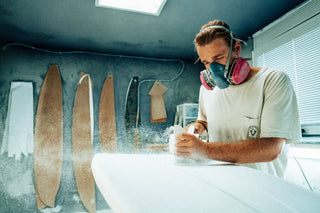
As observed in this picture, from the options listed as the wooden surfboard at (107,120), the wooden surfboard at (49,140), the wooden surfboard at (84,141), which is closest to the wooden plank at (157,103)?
the wooden surfboard at (107,120)

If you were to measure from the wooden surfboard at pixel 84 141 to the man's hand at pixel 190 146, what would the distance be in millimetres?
2475

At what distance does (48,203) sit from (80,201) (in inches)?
15.4

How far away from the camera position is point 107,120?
10.8ft

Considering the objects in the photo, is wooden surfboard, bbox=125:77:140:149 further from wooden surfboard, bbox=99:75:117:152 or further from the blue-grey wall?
wooden surfboard, bbox=99:75:117:152

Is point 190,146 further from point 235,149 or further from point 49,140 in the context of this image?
point 49,140

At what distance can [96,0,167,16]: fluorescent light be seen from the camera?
2.08m

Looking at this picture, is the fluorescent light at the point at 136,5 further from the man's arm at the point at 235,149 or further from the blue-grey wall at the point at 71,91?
the man's arm at the point at 235,149

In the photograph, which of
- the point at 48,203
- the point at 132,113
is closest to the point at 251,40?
the point at 132,113

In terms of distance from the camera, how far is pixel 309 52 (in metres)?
2.10

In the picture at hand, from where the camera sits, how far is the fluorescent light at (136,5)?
6.82 ft

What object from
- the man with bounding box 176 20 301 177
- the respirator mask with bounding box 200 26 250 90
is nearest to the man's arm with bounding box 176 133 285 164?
the man with bounding box 176 20 301 177

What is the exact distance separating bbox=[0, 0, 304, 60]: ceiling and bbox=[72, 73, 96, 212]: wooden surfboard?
0.66 m

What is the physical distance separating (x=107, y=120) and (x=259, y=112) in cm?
260

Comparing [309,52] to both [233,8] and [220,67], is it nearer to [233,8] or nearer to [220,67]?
[233,8]
